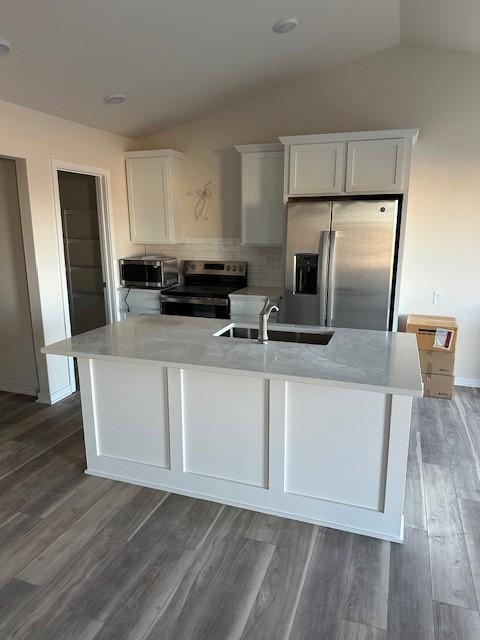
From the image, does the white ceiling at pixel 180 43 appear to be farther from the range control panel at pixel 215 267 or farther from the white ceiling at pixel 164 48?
the range control panel at pixel 215 267

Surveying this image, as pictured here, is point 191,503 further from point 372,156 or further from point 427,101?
point 427,101

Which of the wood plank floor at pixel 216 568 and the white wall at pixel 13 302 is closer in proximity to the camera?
the wood plank floor at pixel 216 568

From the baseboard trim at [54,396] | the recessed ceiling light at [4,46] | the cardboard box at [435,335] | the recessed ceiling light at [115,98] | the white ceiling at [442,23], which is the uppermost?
the white ceiling at [442,23]

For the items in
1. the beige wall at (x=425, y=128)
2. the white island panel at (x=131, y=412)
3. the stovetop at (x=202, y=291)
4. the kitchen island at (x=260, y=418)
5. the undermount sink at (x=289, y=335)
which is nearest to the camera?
the kitchen island at (x=260, y=418)

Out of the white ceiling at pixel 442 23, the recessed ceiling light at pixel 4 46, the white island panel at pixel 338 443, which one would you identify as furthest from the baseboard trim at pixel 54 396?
the white ceiling at pixel 442 23

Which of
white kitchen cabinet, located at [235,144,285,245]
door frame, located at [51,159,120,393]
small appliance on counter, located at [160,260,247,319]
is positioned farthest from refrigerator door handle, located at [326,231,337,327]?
door frame, located at [51,159,120,393]

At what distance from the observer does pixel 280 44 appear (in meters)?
3.36

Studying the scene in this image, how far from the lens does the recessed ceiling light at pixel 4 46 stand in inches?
102

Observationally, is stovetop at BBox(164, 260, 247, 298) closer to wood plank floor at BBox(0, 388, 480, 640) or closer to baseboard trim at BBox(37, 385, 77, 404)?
baseboard trim at BBox(37, 385, 77, 404)

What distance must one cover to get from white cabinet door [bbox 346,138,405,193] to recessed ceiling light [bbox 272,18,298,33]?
98cm

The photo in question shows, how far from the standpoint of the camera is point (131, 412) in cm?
258

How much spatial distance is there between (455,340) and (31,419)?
3618 mm

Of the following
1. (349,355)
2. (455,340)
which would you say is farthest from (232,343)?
(455,340)

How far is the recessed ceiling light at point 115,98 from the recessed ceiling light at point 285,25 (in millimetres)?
1368
